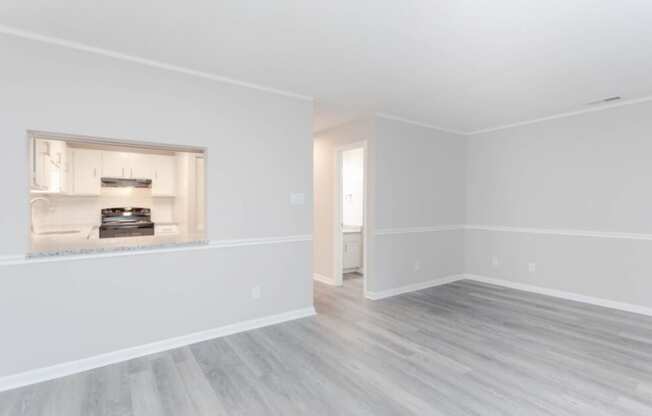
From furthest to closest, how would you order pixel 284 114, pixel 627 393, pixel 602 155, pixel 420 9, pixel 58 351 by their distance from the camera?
pixel 602 155, pixel 284 114, pixel 58 351, pixel 627 393, pixel 420 9

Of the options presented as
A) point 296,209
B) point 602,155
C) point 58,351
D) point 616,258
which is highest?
point 602,155

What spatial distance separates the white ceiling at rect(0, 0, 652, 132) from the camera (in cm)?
204

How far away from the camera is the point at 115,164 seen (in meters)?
5.17

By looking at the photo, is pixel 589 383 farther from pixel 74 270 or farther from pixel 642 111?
pixel 74 270

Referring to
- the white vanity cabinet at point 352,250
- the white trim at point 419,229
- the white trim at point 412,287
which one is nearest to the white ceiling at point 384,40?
the white trim at point 419,229

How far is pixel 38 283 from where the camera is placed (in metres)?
2.38

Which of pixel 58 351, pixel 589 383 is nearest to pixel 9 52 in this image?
pixel 58 351

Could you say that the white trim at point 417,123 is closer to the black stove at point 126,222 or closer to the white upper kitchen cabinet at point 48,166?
the white upper kitchen cabinet at point 48,166

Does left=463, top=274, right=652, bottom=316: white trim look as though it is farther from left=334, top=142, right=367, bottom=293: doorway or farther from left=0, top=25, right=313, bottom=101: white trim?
left=0, top=25, right=313, bottom=101: white trim

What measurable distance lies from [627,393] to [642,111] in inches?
132

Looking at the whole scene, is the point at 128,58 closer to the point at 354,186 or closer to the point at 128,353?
the point at 128,353

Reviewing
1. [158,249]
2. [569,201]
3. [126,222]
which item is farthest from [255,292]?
[569,201]

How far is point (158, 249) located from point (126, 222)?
9.63ft

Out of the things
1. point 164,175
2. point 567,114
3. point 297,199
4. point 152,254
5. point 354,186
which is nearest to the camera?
point 152,254
